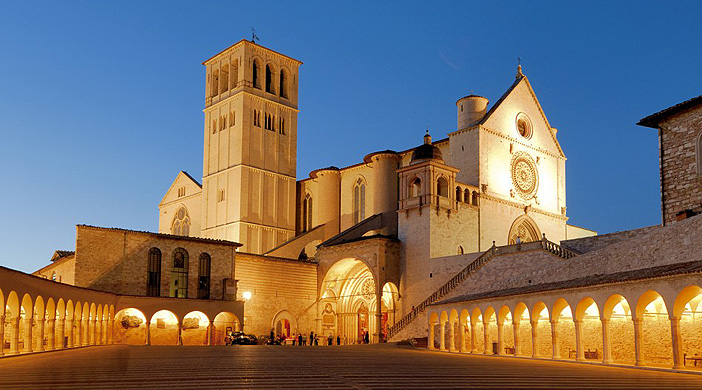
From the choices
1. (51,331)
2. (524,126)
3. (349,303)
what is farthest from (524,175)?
(51,331)

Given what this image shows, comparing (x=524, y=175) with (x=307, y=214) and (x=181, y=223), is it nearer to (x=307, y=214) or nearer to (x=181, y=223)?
(x=307, y=214)

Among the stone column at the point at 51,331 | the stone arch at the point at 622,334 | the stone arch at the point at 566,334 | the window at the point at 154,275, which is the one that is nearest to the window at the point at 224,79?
the window at the point at 154,275

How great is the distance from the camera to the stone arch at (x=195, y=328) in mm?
45406

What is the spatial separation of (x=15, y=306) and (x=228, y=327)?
21.6 metres

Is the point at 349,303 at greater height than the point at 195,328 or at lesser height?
greater

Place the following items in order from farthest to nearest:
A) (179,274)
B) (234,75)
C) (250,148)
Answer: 1. (234,75)
2. (250,148)
3. (179,274)

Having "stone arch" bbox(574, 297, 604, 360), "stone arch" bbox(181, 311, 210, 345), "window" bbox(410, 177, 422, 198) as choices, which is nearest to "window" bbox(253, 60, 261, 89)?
"window" bbox(410, 177, 422, 198)

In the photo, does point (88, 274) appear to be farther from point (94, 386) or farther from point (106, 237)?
point (94, 386)

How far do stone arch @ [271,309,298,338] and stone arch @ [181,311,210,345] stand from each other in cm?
557

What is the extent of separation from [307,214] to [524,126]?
68.7 ft

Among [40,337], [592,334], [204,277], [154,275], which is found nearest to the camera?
[592,334]

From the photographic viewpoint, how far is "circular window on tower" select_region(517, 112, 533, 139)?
179 ft

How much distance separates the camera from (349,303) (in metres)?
54.1

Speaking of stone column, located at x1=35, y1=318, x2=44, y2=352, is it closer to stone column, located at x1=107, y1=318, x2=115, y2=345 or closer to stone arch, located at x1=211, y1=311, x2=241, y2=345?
stone column, located at x1=107, y1=318, x2=115, y2=345
